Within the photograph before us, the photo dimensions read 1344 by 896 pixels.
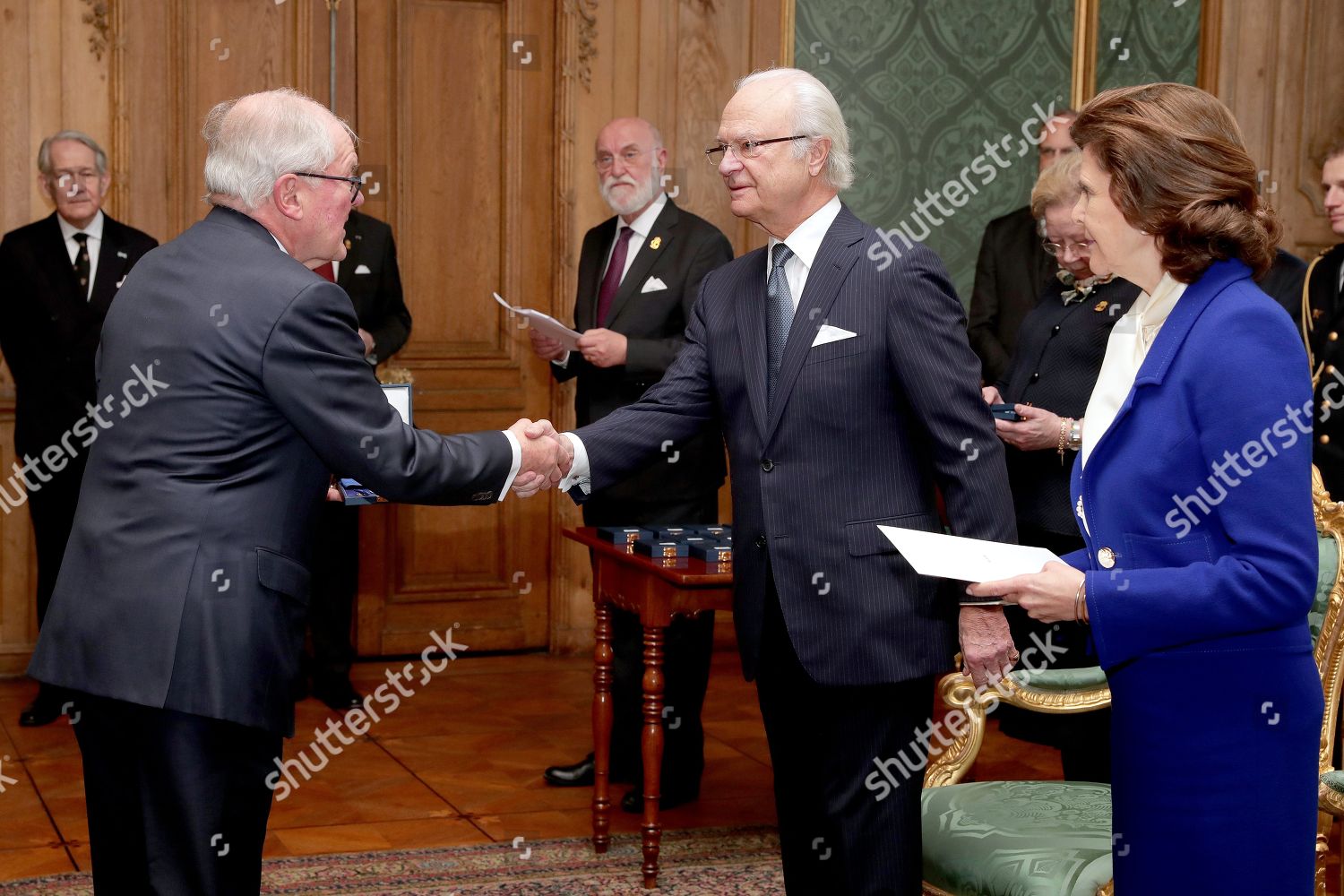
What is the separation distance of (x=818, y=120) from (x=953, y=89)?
3925 millimetres

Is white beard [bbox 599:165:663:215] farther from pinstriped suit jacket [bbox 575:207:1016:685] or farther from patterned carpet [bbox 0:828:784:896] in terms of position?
pinstriped suit jacket [bbox 575:207:1016:685]

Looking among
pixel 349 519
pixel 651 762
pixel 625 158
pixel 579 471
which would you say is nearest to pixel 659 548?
pixel 651 762

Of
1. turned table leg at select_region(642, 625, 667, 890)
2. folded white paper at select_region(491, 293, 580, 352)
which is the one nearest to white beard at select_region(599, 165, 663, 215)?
folded white paper at select_region(491, 293, 580, 352)

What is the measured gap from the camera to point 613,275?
4.57 meters

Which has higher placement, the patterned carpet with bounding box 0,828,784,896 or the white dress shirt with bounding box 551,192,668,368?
the white dress shirt with bounding box 551,192,668,368

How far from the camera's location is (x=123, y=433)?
221cm

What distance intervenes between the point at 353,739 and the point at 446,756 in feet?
1.16

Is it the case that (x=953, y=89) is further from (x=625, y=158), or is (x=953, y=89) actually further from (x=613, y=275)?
(x=613, y=275)

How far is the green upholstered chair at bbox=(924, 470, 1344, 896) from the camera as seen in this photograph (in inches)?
92.7

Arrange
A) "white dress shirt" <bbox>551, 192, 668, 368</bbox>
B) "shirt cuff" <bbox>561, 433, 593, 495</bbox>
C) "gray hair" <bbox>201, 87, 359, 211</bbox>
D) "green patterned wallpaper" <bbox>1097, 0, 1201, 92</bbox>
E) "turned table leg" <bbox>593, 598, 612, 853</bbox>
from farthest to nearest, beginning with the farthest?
1. "green patterned wallpaper" <bbox>1097, 0, 1201, 92</bbox>
2. "white dress shirt" <bbox>551, 192, 668, 368</bbox>
3. "turned table leg" <bbox>593, 598, 612, 853</bbox>
4. "shirt cuff" <bbox>561, 433, 593, 495</bbox>
5. "gray hair" <bbox>201, 87, 359, 211</bbox>

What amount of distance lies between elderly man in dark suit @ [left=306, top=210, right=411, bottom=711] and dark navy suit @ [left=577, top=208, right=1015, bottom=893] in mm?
2960

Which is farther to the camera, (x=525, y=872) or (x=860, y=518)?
(x=525, y=872)

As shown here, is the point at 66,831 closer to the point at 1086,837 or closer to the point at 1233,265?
the point at 1086,837

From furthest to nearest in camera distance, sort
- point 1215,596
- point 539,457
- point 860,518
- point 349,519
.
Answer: point 349,519 → point 539,457 → point 860,518 → point 1215,596
